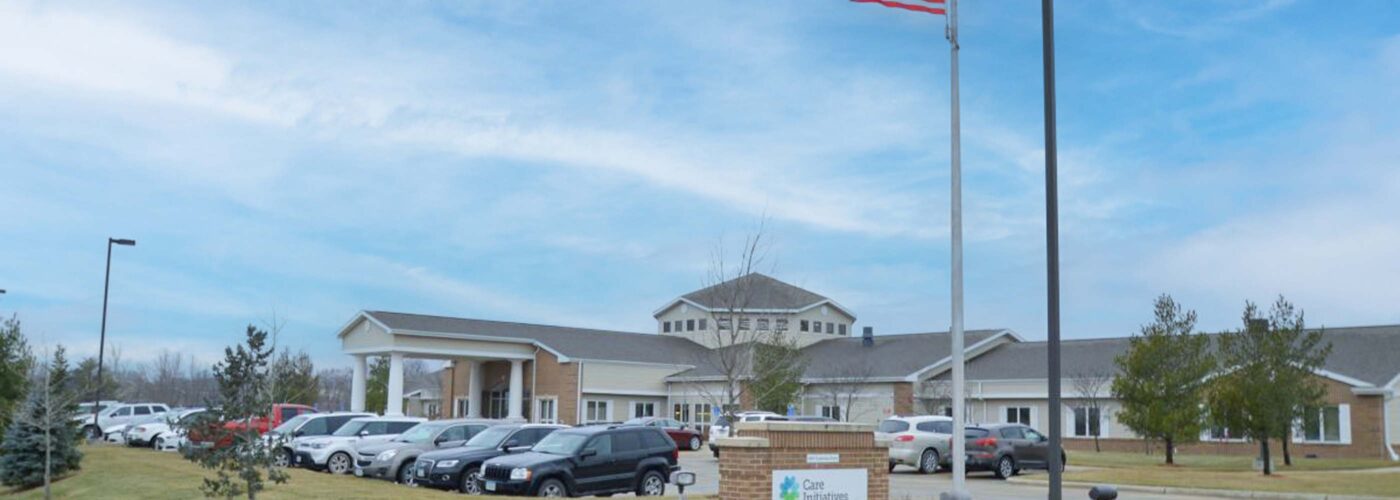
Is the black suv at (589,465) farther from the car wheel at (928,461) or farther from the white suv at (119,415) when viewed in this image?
the white suv at (119,415)

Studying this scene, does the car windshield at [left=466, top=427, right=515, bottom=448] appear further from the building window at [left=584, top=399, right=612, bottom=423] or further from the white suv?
the building window at [left=584, top=399, right=612, bottom=423]

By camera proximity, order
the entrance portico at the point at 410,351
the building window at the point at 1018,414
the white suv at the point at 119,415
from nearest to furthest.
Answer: the white suv at the point at 119,415 < the building window at the point at 1018,414 < the entrance portico at the point at 410,351

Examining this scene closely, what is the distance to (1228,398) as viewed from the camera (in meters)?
36.2

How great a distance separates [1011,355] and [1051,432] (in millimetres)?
44277

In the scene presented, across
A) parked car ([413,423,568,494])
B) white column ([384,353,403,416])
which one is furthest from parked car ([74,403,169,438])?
parked car ([413,423,568,494])

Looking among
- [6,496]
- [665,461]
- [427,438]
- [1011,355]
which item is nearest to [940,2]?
[665,461]

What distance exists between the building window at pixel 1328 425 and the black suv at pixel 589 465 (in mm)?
28791

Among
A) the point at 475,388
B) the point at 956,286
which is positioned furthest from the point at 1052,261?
the point at 475,388

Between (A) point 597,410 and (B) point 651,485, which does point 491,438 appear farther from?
(A) point 597,410

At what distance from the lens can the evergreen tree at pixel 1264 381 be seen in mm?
34719

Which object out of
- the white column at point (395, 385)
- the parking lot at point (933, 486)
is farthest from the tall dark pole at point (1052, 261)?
the white column at point (395, 385)

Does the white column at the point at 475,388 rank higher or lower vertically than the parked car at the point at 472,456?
higher

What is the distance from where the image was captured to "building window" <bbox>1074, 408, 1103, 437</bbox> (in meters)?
50.8

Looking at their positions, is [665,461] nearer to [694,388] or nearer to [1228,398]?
[1228,398]
